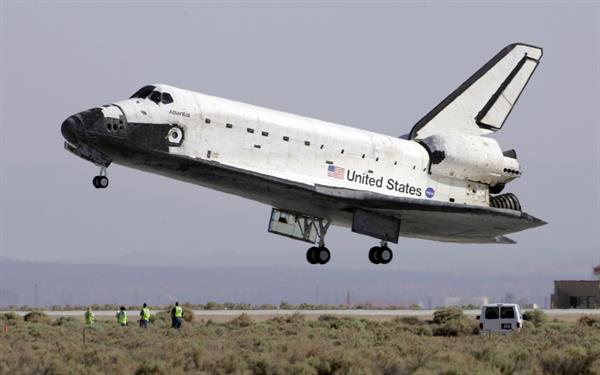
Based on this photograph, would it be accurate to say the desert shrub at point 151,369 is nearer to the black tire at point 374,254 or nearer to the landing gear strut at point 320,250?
the landing gear strut at point 320,250

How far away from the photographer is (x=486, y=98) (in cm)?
3934

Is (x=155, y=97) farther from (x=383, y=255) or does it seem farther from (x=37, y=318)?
(x=37, y=318)

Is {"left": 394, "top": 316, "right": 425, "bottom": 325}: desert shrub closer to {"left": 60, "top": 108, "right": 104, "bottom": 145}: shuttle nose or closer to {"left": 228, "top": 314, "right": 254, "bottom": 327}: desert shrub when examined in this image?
{"left": 228, "top": 314, "right": 254, "bottom": 327}: desert shrub

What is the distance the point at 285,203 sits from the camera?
112 ft

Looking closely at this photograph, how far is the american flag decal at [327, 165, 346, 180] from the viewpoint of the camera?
3341cm

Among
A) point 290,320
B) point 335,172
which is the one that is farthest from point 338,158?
point 290,320

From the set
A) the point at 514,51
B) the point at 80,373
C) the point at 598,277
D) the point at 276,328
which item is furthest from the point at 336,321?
the point at 598,277

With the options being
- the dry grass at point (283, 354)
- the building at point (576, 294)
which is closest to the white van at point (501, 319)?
the dry grass at point (283, 354)

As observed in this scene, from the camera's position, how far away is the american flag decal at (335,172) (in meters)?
33.4

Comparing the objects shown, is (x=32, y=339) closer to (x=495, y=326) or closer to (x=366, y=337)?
(x=366, y=337)

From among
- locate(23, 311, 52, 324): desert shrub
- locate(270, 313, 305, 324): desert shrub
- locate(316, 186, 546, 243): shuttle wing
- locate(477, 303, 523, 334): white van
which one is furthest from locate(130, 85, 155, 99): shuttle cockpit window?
locate(23, 311, 52, 324): desert shrub

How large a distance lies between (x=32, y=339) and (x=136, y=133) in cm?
1020

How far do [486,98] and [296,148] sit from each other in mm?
9085

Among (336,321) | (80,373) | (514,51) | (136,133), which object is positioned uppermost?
(514,51)
